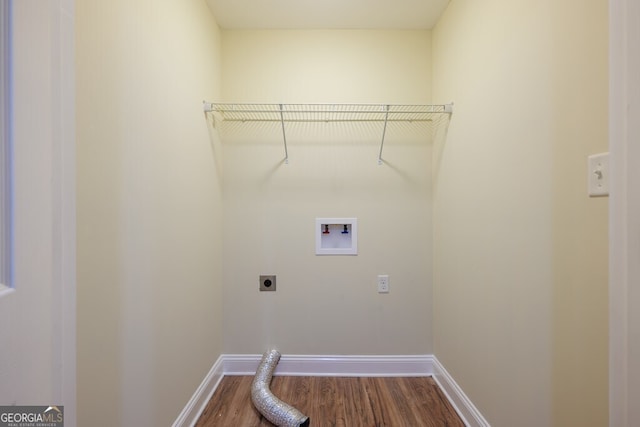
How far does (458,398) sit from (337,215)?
1.30 m

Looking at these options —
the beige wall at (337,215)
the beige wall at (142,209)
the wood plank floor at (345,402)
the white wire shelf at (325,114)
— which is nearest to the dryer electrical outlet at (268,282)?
the beige wall at (337,215)

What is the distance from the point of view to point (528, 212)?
3.38 feet

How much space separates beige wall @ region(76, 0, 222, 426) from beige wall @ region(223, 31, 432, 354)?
0.28 meters

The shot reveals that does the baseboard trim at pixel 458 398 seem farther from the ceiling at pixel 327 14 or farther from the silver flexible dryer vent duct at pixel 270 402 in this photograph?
the ceiling at pixel 327 14

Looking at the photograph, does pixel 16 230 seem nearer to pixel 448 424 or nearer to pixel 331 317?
pixel 331 317

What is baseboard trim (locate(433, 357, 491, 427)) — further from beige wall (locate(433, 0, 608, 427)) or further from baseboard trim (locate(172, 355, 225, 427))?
baseboard trim (locate(172, 355, 225, 427))

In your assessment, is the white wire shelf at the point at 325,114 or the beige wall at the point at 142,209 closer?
the beige wall at the point at 142,209

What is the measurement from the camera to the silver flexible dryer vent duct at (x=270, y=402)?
1.36 metres

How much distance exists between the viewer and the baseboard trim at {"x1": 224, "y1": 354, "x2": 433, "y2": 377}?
1883mm

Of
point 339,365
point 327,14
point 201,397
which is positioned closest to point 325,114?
point 327,14

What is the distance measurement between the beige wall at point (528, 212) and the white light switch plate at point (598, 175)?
24 millimetres

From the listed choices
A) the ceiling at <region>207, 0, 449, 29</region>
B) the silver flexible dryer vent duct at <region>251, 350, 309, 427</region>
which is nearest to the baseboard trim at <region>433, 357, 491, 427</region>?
the silver flexible dryer vent duct at <region>251, 350, 309, 427</region>

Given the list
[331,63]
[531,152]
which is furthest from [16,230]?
[331,63]

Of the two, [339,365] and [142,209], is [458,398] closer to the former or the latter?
[339,365]
